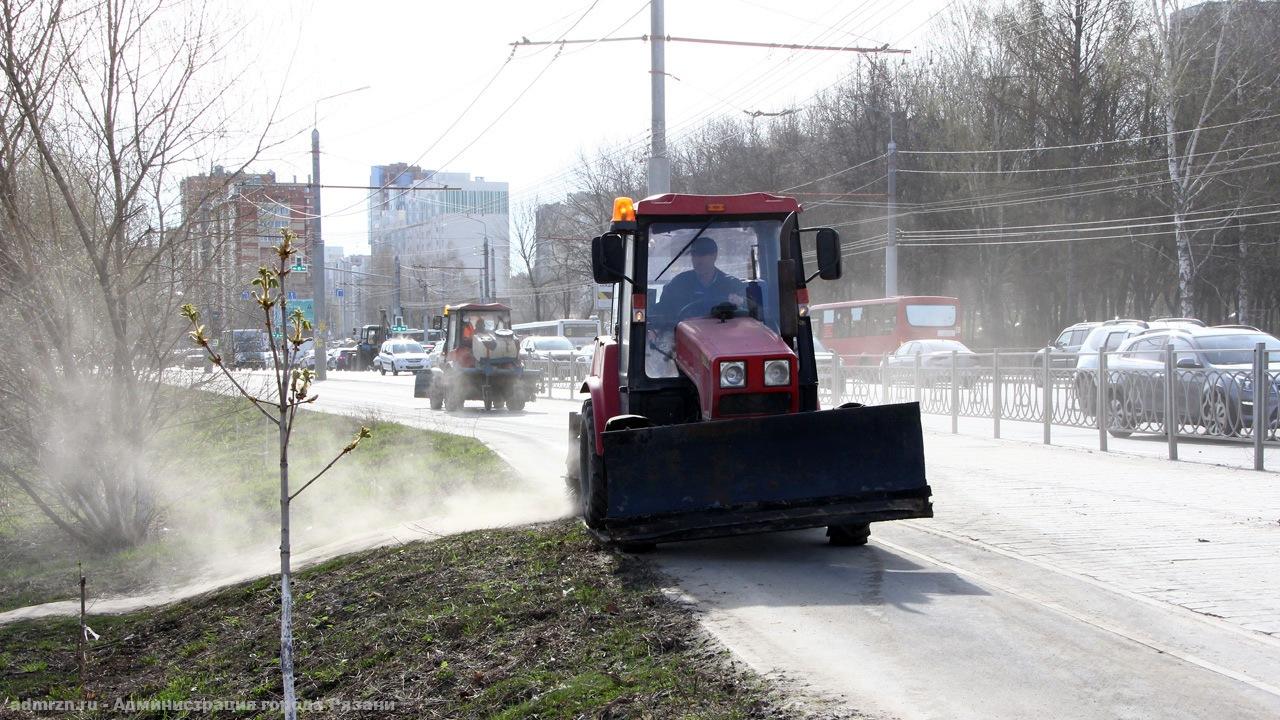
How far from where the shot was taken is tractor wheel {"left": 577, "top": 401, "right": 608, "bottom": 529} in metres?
8.55

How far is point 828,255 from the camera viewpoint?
8.38 m

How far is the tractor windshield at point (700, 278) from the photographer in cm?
866

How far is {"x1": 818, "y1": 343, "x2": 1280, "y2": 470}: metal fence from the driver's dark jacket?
7.71 metres

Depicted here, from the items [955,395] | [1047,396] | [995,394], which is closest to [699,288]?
[1047,396]

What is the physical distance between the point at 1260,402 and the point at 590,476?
8.59 m

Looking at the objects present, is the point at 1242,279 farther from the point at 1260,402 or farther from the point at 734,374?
the point at 734,374

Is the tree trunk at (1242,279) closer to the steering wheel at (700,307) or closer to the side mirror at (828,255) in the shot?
the side mirror at (828,255)

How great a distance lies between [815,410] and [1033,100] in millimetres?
41316

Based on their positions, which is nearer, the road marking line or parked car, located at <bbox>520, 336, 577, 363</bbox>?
the road marking line

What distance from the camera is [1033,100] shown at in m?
45.5

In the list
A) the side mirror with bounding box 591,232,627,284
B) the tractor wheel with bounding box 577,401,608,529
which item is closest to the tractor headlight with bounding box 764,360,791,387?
the side mirror with bounding box 591,232,627,284

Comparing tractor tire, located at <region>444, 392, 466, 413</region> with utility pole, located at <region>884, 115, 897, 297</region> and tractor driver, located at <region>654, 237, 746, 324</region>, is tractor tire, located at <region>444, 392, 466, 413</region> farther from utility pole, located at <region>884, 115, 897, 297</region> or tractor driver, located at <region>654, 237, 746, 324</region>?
tractor driver, located at <region>654, 237, 746, 324</region>

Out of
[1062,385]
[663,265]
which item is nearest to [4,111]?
[663,265]

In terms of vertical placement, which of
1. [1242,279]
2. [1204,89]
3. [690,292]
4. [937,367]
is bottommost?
[937,367]
